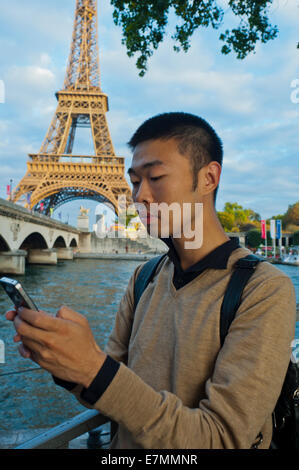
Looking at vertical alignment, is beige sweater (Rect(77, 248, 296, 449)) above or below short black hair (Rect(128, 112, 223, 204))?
below

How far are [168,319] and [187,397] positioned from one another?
9.5 inches

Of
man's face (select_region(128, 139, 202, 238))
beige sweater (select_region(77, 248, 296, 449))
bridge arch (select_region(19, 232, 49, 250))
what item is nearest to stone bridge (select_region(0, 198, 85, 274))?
bridge arch (select_region(19, 232, 49, 250))

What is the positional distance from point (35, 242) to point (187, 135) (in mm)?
27748

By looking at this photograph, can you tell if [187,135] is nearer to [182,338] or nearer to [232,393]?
[182,338]

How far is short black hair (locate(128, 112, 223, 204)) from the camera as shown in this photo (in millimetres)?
1243

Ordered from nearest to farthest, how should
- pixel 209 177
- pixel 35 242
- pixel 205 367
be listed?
pixel 205 367
pixel 209 177
pixel 35 242

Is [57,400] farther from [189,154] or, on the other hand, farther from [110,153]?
[110,153]

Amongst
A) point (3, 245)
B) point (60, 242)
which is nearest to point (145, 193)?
point (3, 245)

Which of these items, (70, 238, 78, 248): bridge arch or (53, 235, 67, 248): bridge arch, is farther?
(70, 238, 78, 248): bridge arch

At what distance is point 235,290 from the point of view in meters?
1.09

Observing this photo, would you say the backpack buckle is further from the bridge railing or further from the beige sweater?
the bridge railing

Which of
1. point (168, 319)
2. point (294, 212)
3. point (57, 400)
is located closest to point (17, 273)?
point (57, 400)

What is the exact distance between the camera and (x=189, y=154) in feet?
4.07

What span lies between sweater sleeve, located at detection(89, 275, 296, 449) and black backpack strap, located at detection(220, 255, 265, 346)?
3 cm
